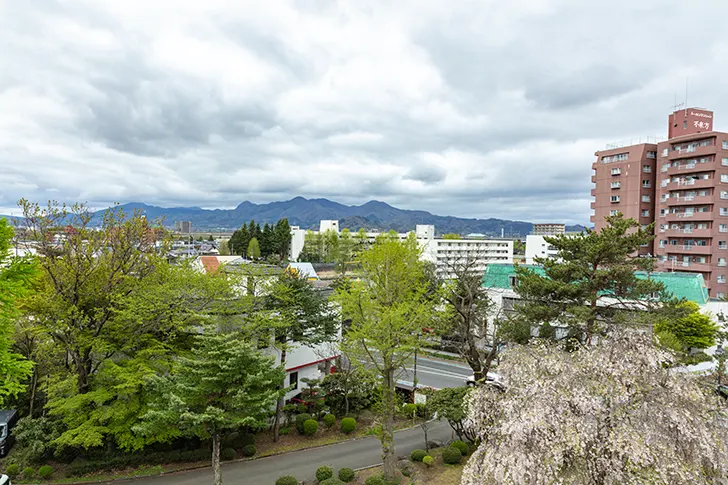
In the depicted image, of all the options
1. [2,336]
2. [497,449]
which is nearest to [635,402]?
[497,449]

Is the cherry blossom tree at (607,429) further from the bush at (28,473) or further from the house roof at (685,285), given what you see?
the house roof at (685,285)

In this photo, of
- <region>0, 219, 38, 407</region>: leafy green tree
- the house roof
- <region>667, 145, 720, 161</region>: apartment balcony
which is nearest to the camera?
<region>0, 219, 38, 407</region>: leafy green tree

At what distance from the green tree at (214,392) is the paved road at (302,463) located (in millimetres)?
1848

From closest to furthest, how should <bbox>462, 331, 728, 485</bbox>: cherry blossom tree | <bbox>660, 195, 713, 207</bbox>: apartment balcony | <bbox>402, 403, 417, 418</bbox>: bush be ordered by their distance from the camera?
<bbox>462, 331, 728, 485</bbox>: cherry blossom tree, <bbox>402, 403, 417, 418</bbox>: bush, <bbox>660, 195, 713, 207</bbox>: apartment balcony

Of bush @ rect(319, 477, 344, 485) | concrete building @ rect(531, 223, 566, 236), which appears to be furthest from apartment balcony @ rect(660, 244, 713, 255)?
concrete building @ rect(531, 223, 566, 236)

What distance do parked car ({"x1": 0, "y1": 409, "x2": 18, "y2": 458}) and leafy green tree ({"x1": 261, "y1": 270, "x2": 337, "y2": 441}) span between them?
32.5ft

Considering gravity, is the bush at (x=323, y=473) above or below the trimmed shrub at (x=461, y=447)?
below

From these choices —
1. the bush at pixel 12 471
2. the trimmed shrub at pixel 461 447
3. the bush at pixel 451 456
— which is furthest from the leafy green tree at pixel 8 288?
the trimmed shrub at pixel 461 447

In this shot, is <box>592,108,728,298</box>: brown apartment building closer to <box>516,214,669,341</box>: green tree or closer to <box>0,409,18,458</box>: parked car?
<box>516,214,669,341</box>: green tree

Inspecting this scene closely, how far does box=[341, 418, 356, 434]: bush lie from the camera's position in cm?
1806

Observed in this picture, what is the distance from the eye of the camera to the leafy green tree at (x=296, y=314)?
17.2 metres

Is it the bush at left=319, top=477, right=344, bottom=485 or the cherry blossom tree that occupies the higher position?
the cherry blossom tree

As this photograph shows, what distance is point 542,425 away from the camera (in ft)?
22.6

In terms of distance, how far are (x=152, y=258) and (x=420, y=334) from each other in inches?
430
